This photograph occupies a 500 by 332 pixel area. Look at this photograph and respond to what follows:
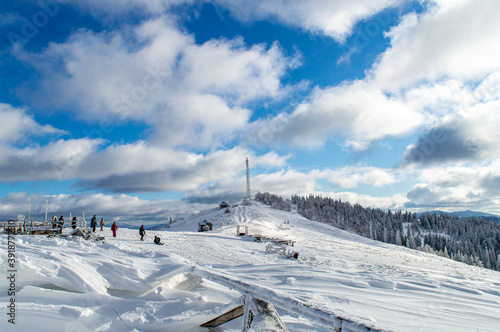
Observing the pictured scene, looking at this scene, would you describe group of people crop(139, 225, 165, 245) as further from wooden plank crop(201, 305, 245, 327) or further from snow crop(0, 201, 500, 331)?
wooden plank crop(201, 305, 245, 327)

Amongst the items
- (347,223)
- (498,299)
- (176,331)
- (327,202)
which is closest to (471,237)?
(347,223)

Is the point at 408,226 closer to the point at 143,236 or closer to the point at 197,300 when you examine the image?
the point at 143,236

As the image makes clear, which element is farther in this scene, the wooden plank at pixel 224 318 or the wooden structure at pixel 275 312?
the wooden plank at pixel 224 318

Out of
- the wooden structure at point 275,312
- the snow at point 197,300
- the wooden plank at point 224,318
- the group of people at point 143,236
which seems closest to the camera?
the wooden structure at point 275,312

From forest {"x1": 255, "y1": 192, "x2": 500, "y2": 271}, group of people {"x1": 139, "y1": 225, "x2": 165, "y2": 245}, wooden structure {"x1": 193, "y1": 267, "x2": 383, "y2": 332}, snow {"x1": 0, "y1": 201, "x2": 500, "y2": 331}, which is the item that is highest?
wooden structure {"x1": 193, "y1": 267, "x2": 383, "y2": 332}

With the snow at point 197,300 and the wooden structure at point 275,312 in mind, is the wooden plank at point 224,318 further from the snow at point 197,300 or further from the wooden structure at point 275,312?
the wooden structure at point 275,312

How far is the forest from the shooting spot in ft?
316

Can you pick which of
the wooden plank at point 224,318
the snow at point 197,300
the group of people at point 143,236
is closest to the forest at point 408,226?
the group of people at point 143,236

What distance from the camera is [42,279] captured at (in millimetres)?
5086

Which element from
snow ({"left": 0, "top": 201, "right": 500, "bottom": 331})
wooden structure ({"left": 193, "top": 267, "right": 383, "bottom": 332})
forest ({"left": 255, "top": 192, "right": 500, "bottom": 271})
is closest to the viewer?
wooden structure ({"left": 193, "top": 267, "right": 383, "bottom": 332})

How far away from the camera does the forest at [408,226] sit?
9646cm

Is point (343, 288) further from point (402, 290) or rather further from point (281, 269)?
point (281, 269)

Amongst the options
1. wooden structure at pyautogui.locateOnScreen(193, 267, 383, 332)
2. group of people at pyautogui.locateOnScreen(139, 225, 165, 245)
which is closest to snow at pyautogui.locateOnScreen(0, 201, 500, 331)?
wooden structure at pyautogui.locateOnScreen(193, 267, 383, 332)

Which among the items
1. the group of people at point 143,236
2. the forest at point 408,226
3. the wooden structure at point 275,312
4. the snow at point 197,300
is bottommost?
the forest at point 408,226
